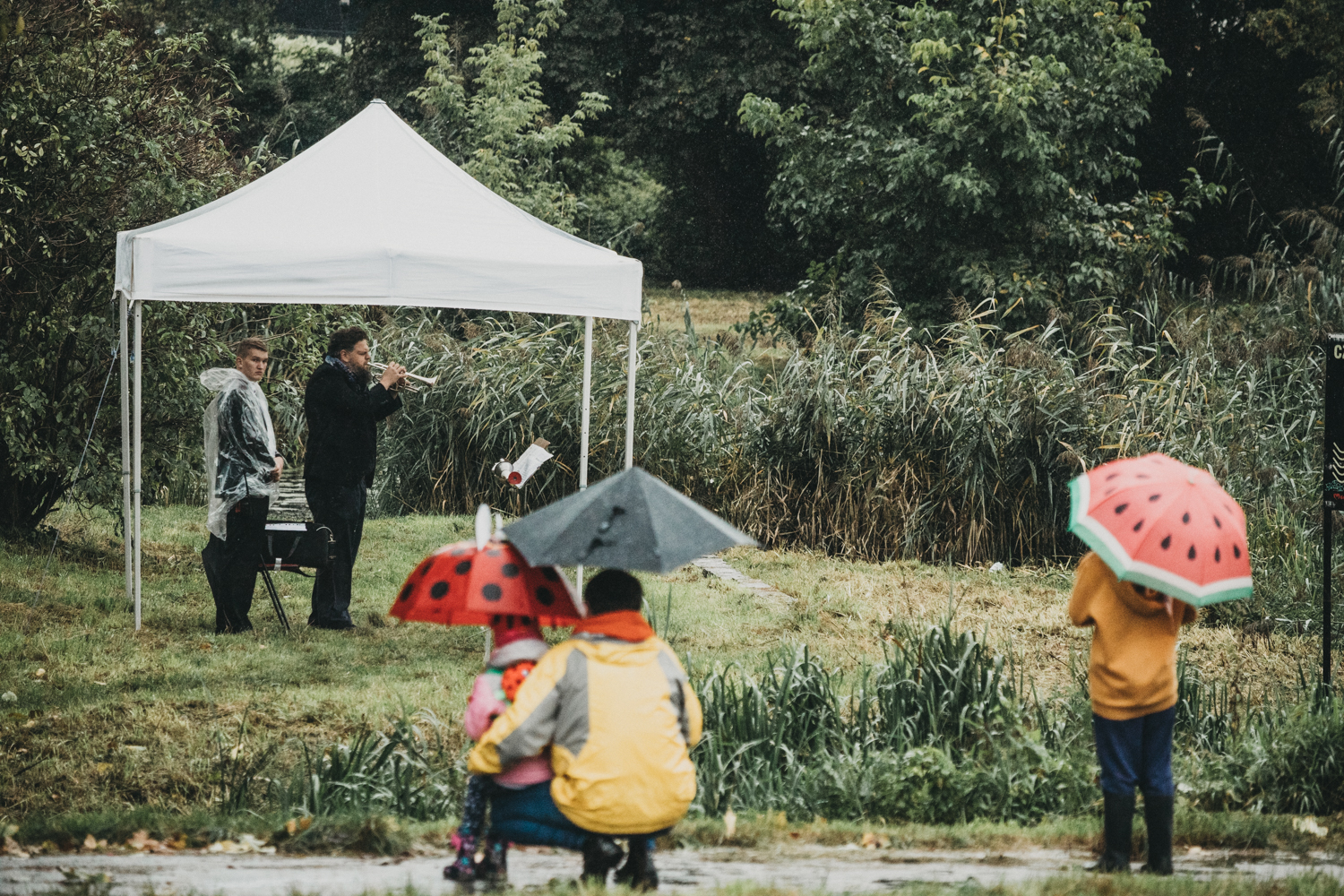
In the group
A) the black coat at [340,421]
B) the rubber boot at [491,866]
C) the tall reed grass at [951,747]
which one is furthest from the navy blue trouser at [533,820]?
the black coat at [340,421]

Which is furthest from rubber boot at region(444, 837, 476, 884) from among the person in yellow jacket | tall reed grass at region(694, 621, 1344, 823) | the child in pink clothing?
tall reed grass at region(694, 621, 1344, 823)

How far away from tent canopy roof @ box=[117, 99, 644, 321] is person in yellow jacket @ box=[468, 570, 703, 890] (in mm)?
4019

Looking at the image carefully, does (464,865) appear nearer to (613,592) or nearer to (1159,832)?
(613,592)

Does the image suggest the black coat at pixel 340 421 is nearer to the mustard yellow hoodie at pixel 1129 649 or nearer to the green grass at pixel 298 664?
the green grass at pixel 298 664

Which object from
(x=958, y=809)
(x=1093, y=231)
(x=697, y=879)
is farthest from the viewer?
(x=1093, y=231)

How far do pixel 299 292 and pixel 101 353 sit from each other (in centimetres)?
335

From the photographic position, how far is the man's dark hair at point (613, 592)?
379cm

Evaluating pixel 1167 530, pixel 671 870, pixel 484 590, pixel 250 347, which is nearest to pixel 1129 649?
pixel 1167 530

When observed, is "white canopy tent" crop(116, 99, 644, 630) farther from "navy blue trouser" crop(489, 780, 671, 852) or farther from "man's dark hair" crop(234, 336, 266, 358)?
"navy blue trouser" crop(489, 780, 671, 852)

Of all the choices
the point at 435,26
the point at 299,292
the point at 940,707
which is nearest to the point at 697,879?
the point at 940,707

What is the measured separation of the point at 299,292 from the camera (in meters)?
7.69

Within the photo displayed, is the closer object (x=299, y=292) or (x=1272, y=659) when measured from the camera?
(x=299, y=292)

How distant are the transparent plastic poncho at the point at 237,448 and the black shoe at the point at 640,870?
179 inches

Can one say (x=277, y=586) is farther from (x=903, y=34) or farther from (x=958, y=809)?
(x=903, y=34)
